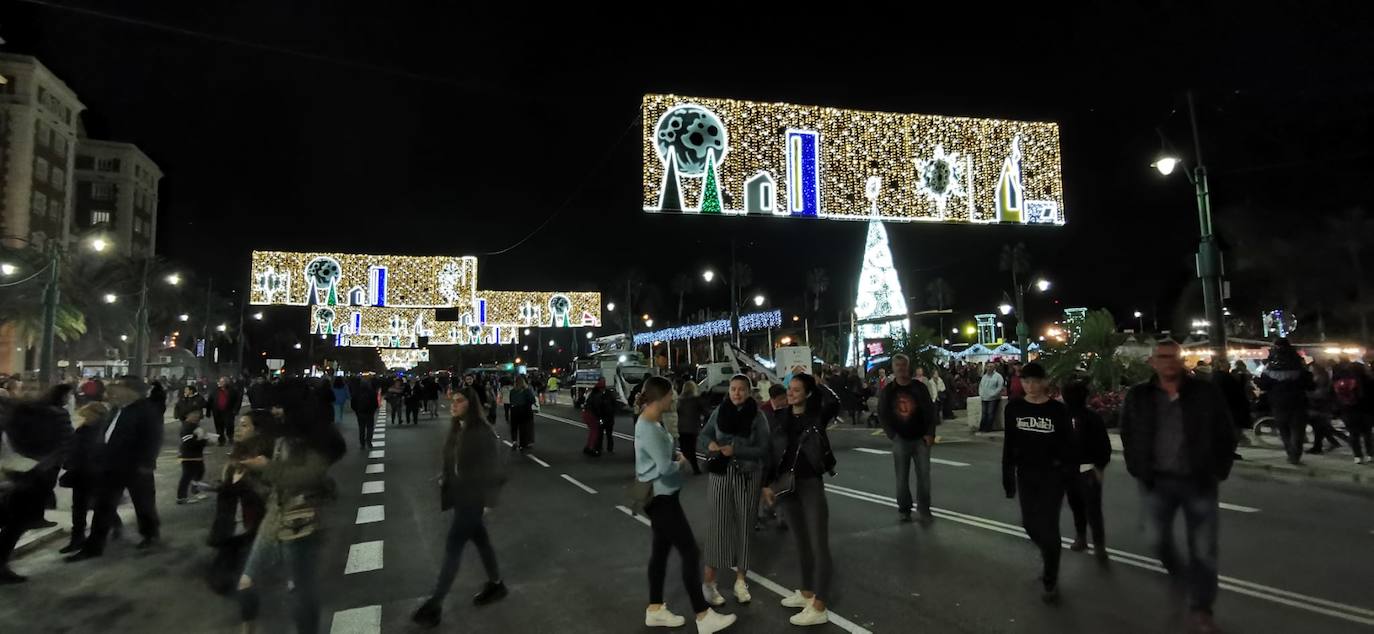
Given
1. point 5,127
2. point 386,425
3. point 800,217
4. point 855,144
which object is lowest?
point 386,425

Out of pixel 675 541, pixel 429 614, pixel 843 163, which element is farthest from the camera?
pixel 843 163

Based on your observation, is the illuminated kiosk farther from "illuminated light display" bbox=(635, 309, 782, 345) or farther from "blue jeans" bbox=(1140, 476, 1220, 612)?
"illuminated light display" bbox=(635, 309, 782, 345)

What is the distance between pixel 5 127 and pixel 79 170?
1882cm

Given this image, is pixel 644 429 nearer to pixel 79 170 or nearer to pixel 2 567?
pixel 2 567

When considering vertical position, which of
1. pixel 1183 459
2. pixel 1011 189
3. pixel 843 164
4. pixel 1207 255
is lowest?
pixel 1183 459

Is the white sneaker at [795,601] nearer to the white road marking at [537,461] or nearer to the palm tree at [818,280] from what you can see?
the white road marking at [537,461]

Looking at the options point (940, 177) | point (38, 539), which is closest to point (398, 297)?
point (940, 177)

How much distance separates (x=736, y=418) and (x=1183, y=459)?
9.26ft

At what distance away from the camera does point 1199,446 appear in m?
4.36

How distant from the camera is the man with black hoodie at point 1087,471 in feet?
20.1

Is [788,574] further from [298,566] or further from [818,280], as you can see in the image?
[818,280]

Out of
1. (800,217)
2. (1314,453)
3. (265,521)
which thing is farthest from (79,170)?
(1314,453)

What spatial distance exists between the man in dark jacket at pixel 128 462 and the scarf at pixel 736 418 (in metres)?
6.00

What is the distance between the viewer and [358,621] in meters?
5.04
